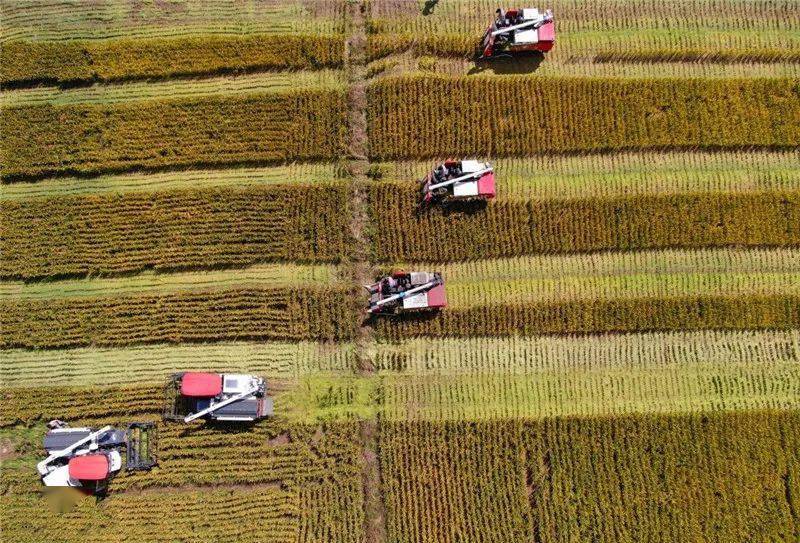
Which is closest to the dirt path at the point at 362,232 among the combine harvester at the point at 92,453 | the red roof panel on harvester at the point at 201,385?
the red roof panel on harvester at the point at 201,385

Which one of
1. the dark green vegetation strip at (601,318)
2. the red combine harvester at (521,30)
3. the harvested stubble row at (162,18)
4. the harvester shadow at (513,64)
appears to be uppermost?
the harvested stubble row at (162,18)

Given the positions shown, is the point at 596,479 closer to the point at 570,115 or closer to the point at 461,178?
the point at 461,178

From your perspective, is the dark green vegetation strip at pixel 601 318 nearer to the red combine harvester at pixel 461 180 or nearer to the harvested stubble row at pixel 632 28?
the red combine harvester at pixel 461 180

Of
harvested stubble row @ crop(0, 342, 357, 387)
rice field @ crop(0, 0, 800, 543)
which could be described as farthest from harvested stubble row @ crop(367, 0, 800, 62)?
harvested stubble row @ crop(0, 342, 357, 387)

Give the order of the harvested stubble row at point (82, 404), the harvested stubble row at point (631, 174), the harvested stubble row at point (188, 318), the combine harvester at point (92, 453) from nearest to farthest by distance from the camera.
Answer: the combine harvester at point (92, 453) < the harvested stubble row at point (82, 404) < the harvested stubble row at point (188, 318) < the harvested stubble row at point (631, 174)

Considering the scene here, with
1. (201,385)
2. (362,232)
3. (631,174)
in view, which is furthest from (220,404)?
(631,174)

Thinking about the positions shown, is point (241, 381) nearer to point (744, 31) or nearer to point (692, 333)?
point (692, 333)

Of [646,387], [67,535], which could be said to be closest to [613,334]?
[646,387]
